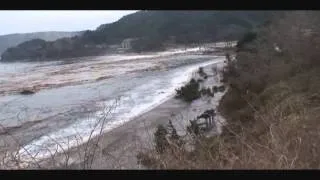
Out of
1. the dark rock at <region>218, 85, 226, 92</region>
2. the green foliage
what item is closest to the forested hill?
the green foliage

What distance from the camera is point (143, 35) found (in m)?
71.4

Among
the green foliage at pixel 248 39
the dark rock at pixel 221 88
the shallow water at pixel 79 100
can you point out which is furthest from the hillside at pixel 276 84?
the shallow water at pixel 79 100

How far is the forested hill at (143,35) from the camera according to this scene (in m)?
55.5

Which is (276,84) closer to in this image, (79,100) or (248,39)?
(79,100)

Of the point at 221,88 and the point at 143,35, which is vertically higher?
the point at 143,35

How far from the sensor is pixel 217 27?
5572cm

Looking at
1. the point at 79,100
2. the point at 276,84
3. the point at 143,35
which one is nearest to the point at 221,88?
the point at 79,100

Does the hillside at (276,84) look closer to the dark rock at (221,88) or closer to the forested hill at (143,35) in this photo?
the dark rock at (221,88)

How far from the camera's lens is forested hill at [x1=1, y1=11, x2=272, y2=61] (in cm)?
5550

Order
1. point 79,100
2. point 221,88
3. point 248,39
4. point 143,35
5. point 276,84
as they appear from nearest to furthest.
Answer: point 276,84, point 79,100, point 221,88, point 248,39, point 143,35

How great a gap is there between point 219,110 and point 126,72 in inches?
1163

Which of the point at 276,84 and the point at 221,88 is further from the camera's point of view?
the point at 221,88
